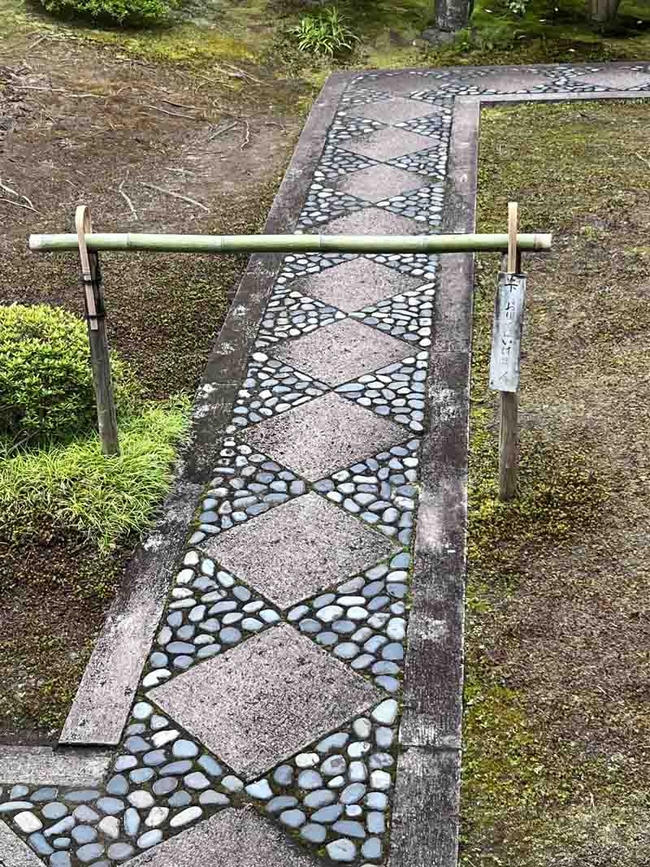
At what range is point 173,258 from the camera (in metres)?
6.27

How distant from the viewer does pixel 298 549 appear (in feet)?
12.8

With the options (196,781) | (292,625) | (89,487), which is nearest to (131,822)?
(196,781)

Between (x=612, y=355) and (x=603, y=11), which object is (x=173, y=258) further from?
(x=603, y=11)

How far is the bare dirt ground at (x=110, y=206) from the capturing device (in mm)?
3619

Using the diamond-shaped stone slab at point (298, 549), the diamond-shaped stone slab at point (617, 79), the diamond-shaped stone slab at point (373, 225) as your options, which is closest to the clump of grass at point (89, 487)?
the diamond-shaped stone slab at point (298, 549)

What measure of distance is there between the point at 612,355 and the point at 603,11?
6.37m

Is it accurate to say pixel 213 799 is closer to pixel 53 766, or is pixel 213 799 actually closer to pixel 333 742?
pixel 333 742

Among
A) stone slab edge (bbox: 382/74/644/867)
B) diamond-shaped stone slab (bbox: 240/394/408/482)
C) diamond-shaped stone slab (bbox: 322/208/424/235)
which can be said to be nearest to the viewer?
stone slab edge (bbox: 382/74/644/867)

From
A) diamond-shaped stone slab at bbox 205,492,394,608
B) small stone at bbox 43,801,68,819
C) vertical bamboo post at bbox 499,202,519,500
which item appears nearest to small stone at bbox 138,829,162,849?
small stone at bbox 43,801,68,819

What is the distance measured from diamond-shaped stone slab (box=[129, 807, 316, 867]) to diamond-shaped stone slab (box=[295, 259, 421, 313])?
3244 mm

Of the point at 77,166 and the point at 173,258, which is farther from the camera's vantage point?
the point at 77,166

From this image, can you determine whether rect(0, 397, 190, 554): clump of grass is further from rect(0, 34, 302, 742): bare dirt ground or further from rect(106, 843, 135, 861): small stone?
rect(106, 843, 135, 861): small stone

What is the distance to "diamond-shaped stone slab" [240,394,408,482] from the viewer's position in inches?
173

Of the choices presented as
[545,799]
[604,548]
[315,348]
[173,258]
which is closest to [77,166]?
[173,258]
